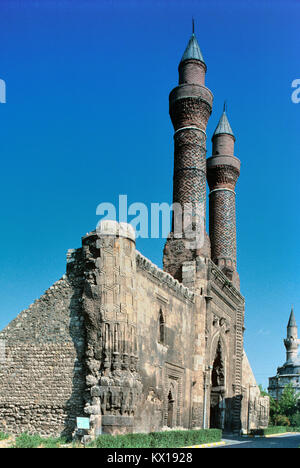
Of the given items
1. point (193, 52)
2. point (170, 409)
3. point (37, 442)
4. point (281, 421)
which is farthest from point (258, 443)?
point (281, 421)

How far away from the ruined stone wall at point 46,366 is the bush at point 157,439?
69.6 inches

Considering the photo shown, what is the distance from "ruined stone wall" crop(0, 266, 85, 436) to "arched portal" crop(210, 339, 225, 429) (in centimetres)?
1110

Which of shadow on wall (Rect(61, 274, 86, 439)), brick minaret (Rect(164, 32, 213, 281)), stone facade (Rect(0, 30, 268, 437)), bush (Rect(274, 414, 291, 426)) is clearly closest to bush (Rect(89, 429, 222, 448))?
stone facade (Rect(0, 30, 268, 437))

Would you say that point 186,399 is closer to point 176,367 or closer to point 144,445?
point 176,367

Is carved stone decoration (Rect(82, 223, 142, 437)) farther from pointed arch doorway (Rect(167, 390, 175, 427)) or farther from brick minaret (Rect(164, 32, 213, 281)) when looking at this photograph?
brick minaret (Rect(164, 32, 213, 281))

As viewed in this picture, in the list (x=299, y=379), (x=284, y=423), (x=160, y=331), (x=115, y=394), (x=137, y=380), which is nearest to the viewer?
(x=115, y=394)

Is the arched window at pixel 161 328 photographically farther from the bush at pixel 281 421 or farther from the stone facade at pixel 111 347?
the bush at pixel 281 421

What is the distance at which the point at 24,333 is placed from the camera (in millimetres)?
14133

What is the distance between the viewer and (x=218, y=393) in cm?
2400

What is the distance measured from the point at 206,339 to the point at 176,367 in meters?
2.70

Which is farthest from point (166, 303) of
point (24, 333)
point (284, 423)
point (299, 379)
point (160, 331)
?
point (299, 379)

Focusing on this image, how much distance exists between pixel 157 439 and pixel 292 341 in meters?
47.1

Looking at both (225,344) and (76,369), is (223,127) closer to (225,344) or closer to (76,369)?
(225,344)

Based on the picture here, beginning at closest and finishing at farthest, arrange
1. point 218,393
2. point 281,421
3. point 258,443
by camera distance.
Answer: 1. point 258,443
2. point 218,393
3. point 281,421
